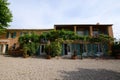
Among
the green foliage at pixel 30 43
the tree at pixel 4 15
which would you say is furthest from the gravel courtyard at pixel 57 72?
the tree at pixel 4 15

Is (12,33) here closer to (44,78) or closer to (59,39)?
(59,39)

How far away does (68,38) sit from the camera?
22.5 metres

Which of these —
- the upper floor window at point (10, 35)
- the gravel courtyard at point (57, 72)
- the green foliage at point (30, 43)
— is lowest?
the gravel courtyard at point (57, 72)

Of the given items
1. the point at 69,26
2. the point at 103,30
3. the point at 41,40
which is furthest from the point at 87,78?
the point at 103,30

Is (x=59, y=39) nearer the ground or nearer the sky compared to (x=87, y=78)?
nearer the sky

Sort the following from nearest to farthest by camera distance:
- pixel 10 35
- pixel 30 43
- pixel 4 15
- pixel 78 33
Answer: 1. pixel 30 43
2. pixel 4 15
3. pixel 78 33
4. pixel 10 35

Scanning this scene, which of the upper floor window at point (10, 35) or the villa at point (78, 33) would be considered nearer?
the villa at point (78, 33)

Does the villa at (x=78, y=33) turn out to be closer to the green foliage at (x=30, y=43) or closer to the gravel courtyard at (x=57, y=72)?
the green foliage at (x=30, y=43)

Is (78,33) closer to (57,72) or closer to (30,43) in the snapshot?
(30,43)

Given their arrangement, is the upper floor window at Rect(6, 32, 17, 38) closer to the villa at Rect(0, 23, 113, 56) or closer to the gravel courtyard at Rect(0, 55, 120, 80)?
the villa at Rect(0, 23, 113, 56)

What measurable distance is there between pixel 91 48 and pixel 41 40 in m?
9.28

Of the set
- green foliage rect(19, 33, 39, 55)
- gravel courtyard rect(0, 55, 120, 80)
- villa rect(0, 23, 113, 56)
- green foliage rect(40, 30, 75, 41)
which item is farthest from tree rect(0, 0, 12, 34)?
gravel courtyard rect(0, 55, 120, 80)

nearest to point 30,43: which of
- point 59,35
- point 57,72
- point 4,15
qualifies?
point 59,35

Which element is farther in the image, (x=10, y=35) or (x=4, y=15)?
(x=10, y=35)
